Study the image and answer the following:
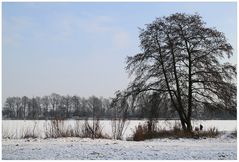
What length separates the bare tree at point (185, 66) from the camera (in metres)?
22.1

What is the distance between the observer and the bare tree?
72.6ft

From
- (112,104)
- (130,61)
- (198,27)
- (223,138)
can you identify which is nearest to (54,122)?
(112,104)

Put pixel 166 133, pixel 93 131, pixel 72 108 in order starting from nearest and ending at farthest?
pixel 93 131 → pixel 166 133 → pixel 72 108

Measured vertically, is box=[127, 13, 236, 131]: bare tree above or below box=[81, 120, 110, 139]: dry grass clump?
A: above

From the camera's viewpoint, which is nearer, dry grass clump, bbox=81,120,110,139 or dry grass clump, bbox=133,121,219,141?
dry grass clump, bbox=81,120,110,139

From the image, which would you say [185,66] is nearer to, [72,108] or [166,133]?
[166,133]

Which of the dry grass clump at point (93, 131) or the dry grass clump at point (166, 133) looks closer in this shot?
the dry grass clump at point (93, 131)

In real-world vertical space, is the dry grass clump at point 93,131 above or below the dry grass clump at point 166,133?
above

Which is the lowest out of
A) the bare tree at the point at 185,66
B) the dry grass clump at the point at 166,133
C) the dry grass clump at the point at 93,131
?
the dry grass clump at the point at 166,133

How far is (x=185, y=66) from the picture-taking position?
22.8m

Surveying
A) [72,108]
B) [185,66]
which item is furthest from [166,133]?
[72,108]

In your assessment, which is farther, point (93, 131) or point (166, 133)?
point (166, 133)

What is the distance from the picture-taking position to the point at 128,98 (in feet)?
76.8

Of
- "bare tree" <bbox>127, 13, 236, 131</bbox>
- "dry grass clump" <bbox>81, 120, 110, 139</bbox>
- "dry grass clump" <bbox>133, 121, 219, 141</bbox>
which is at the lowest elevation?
"dry grass clump" <bbox>133, 121, 219, 141</bbox>
